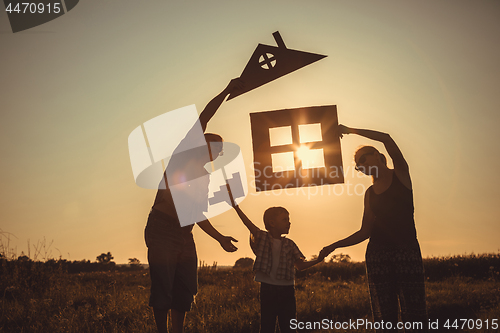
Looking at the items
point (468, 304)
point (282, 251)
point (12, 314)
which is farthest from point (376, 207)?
point (12, 314)

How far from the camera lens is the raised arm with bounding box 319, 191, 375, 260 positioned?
3156mm

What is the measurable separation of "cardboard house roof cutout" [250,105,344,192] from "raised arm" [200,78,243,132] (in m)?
0.46

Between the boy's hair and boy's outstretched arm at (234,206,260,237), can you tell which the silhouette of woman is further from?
boy's outstretched arm at (234,206,260,237)

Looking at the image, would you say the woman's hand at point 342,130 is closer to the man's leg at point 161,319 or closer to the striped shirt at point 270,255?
the striped shirt at point 270,255

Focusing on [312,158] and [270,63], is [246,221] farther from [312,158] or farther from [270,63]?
[270,63]

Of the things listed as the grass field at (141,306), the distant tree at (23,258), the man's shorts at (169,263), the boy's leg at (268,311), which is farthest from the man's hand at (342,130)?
the distant tree at (23,258)

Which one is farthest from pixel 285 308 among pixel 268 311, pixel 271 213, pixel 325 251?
pixel 271 213

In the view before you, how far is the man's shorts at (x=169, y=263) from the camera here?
2.92 metres

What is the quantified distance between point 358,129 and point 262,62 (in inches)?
46.3

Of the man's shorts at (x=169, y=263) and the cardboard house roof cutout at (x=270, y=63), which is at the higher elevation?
the cardboard house roof cutout at (x=270, y=63)

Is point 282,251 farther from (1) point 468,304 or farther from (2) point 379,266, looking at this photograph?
(1) point 468,304

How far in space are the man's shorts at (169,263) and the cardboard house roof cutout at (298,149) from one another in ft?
3.34

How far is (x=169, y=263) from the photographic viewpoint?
296 cm

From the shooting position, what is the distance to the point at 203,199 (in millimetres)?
3250
